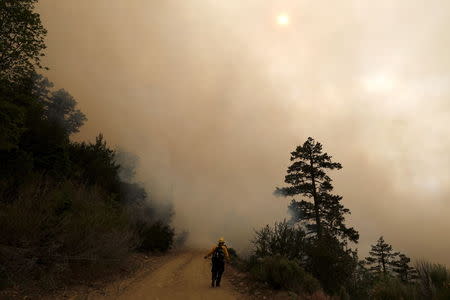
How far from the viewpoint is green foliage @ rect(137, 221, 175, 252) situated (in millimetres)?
20922

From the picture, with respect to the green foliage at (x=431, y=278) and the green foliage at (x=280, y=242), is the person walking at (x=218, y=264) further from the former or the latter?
the green foliage at (x=431, y=278)

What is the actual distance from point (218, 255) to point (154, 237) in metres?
13.3

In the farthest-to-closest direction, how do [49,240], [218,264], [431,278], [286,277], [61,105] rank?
1. [61,105]
2. [218,264]
3. [286,277]
4. [49,240]
5. [431,278]

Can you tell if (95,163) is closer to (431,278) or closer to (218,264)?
(218,264)

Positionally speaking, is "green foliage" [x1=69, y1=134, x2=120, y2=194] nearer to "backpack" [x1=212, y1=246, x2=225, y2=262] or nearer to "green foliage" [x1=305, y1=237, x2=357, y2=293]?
"backpack" [x1=212, y1=246, x2=225, y2=262]

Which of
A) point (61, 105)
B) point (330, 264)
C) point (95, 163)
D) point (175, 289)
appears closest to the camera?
point (175, 289)

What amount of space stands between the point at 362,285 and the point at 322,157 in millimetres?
16946

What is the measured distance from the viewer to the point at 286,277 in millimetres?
8836

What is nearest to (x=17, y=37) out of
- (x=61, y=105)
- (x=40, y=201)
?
(x=40, y=201)

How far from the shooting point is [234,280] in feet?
37.4

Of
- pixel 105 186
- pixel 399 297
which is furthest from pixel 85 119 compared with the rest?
pixel 399 297

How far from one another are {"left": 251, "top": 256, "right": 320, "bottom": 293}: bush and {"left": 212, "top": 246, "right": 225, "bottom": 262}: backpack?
1.55m

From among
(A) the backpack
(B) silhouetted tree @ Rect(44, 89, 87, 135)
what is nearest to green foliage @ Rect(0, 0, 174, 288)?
(A) the backpack

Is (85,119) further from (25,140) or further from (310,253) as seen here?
(310,253)
